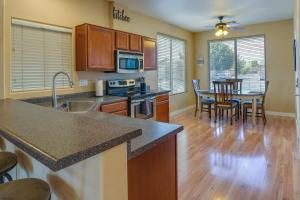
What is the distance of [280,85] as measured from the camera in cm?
616

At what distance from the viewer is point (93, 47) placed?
3.50 metres

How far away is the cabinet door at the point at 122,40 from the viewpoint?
396 centimetres

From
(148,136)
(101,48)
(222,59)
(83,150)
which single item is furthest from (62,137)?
(222,59)

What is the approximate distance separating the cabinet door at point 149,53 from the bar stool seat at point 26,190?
3.79 metres

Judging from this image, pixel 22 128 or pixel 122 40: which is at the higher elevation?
pixel 122 40

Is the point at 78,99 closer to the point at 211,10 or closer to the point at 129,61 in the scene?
the point at 129,61

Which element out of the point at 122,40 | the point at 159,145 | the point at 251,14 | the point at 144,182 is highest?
the point at 251,14

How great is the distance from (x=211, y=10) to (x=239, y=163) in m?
3.39

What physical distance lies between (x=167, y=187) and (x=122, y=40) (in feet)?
10.1

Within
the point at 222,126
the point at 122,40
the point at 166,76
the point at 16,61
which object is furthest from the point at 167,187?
the point at 166,76

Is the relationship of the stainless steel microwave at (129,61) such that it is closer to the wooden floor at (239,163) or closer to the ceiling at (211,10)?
the ceiling at (211,10)

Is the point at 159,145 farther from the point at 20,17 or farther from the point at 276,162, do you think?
the point at 20,17

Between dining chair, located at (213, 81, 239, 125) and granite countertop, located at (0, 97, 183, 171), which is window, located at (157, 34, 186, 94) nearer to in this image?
dining chair, located at (213, 81, 239, 125)

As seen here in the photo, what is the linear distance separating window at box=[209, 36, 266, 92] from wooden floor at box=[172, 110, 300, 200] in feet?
6.42
